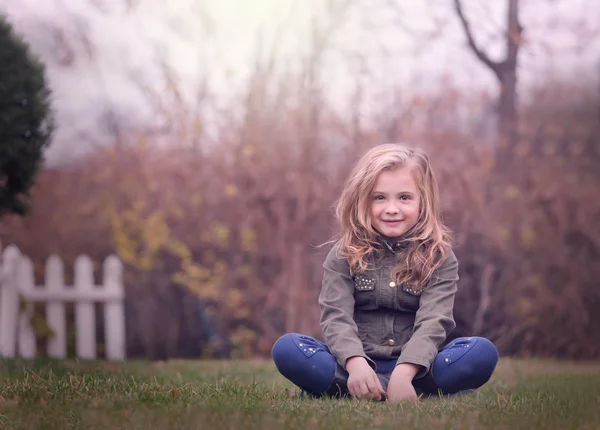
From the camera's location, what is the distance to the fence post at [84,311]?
7246 mm

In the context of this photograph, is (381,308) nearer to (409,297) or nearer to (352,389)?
(409,297)

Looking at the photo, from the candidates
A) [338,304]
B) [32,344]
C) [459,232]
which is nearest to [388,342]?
[338,304]


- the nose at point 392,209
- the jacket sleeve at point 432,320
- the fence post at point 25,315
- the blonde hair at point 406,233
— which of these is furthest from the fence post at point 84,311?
the jacket sleeve at point 432,320

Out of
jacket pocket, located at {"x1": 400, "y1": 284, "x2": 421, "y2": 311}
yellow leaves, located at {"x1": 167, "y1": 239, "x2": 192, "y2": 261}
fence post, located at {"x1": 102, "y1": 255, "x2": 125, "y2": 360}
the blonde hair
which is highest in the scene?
the blonde hair

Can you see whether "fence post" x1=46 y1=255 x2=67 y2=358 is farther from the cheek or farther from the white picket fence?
the cheek

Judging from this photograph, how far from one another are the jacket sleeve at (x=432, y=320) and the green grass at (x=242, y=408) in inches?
7.4

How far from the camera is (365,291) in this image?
3.64 meters

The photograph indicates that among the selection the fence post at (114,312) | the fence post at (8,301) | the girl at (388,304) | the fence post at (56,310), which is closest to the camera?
the girl at (388,304)

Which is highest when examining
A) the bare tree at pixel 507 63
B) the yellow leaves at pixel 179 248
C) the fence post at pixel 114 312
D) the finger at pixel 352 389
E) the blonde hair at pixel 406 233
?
the bare tree at pixel 507 63

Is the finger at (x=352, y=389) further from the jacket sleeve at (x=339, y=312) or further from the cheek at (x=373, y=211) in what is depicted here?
the cheek at (x=373, y=211)

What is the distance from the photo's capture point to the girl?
3.39m

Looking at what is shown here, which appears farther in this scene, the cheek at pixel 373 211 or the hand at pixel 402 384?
the cheek at pixel 373 211

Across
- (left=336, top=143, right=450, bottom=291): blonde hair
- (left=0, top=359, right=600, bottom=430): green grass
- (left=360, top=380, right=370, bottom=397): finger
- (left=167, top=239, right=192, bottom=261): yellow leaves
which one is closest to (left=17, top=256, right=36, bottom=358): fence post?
(left=167, top=239, right=192, bottom=261): yellow leaves

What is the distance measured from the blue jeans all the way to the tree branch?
17.1 ft
